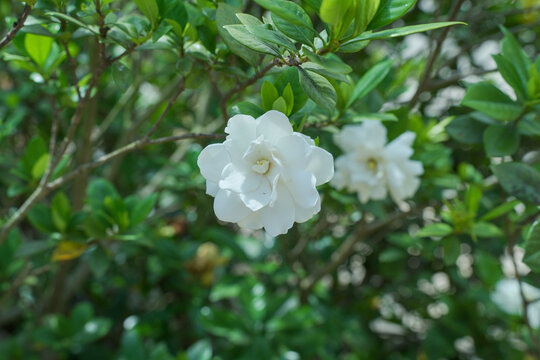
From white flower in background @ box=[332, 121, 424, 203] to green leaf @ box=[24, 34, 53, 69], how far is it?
705 mm

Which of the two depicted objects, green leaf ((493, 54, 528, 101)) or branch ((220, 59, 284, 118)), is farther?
green leaf ((493, 54, 528, 101))

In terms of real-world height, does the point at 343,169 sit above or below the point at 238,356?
above

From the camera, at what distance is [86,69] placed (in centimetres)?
237

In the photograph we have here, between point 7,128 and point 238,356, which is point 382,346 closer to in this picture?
point 238,356

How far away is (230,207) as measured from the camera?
0.78 metres

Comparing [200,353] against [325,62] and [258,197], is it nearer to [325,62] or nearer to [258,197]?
[258,197]

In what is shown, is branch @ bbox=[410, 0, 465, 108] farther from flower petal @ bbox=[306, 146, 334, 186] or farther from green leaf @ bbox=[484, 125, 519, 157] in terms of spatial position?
flower petal @ bbox=[306, 146, 334, 186]

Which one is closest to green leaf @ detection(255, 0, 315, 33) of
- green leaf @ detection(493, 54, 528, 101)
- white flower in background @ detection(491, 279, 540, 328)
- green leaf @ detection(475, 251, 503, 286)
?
green leaf @ detection(493, 54, 528, 101)

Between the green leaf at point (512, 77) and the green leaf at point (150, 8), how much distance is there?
0.66 metres

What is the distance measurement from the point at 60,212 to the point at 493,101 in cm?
102

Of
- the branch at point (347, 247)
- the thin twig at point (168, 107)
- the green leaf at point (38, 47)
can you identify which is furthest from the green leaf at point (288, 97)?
the branch at point (347, 247)

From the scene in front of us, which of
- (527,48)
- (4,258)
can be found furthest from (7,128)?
(527,48)

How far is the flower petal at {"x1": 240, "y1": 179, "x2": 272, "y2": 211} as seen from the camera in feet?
2.48

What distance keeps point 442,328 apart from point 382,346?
11.7 inches
